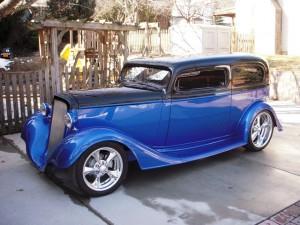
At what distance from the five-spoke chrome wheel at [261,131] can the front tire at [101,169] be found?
6.98ft

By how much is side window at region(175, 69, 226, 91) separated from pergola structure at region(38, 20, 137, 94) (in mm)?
2779

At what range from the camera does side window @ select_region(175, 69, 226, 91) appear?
4602mm

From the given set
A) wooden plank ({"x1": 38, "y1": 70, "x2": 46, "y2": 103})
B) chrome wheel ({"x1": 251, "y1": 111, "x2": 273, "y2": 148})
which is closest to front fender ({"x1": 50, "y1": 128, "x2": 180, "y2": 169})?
chrome wheel ({"x1": 251, "y1": 111, "x2": 273, "y2": 148})

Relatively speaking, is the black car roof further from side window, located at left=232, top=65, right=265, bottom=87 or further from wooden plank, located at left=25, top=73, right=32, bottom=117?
wooden plank, located at left=25, top=73, right=32, bottom=117

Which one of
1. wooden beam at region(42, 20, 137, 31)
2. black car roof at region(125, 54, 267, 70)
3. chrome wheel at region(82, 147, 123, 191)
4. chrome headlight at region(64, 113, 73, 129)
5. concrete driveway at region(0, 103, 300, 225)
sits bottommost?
concrete driveway at region(0, 103, 300, 225)

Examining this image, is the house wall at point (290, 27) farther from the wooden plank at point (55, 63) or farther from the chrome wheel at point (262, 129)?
the chrome wheel at point (262, 129)

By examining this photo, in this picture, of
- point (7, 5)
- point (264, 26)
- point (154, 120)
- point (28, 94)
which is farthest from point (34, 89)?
point (264, 26)

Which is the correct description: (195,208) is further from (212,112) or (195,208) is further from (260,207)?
(212,112)

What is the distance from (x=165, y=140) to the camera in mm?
4562

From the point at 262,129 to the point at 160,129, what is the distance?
1887 millimetres

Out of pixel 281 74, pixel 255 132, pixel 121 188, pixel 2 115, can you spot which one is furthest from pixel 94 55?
pixel 121 188

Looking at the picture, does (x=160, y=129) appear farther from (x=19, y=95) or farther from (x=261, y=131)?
(x=19, y=95)

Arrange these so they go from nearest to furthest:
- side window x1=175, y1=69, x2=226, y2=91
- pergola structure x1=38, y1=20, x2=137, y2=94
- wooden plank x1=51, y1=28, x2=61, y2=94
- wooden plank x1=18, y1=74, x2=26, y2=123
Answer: side window x1=175, y1=69, x2=226, y2=91 → wooden plank x1=18, y1=74, x2=26, y2=123 → wooden plank x1=51, y1=28, x2=61, y2=94 → pergola structure x1=38, y1=20, x2=137, y2=94

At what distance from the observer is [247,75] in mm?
5309
